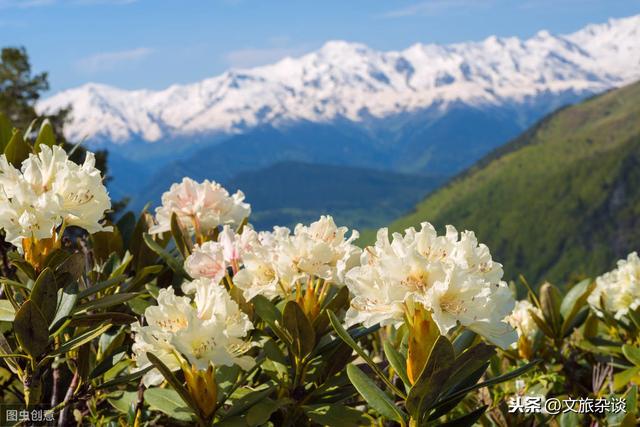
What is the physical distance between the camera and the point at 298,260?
271 centimetres

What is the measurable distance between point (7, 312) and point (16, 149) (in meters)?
0.83

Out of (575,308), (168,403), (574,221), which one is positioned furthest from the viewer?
(574,221)

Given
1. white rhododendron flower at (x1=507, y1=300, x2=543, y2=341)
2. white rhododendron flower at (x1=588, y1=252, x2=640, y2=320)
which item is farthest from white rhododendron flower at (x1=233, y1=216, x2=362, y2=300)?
white rhododendron flower at (x1=588, y1=252, x2=640, y2=320)

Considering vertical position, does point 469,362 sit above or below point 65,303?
below

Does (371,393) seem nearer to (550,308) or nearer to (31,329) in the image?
(31,329)

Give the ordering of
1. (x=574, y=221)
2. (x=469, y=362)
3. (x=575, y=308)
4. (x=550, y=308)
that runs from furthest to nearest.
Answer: (x=574, y=221) → (x=550, y=308) → (x=575, y=308) → (x=469, y=362)

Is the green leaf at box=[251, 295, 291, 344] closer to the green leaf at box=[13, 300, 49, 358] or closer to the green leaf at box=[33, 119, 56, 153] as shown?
the green leaf at box=[13, 300, 49, 358]

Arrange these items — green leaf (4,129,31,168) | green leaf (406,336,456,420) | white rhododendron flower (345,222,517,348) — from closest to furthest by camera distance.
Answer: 1. green leaf (406,336,456,420)
2. white rhododendron flower (345,222,517,348)
3. green leaf (4,129,31,168)

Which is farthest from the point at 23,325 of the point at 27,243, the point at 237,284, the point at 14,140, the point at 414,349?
the point at 414,349

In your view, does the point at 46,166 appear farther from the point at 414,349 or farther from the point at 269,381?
the point at 414,349

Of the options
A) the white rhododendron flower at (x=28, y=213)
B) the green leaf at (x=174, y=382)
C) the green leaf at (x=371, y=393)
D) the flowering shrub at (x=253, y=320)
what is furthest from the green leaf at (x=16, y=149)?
the green leaf at (x=371, y=393)

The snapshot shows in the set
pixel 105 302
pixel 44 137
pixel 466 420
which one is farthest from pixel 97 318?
pixel 466 420

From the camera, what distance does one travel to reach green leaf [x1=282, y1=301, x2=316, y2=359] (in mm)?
2504

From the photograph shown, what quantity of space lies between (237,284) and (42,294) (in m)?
0.77
